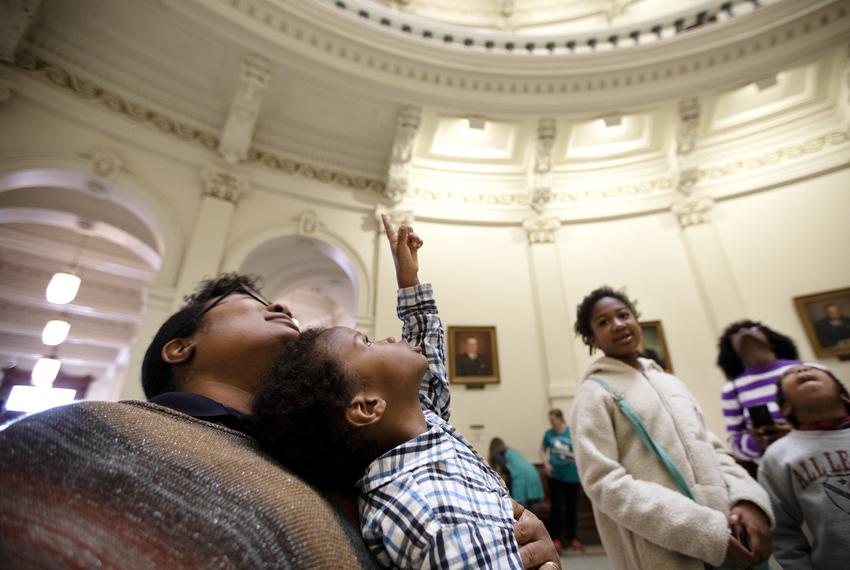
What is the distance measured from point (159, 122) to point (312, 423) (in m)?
5.77

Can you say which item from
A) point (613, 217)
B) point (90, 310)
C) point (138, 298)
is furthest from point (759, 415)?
point (90, 310)

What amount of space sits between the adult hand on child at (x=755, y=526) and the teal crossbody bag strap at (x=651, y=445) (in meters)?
0.09

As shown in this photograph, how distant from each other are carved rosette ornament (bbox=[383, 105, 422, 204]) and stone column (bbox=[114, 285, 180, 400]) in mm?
3494

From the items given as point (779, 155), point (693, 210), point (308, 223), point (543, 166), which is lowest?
point (308, 223)

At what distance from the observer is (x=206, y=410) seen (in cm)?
89

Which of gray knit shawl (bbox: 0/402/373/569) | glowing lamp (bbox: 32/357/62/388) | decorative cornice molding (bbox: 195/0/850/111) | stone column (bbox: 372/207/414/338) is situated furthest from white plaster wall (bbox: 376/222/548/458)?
glowing lamp (bbox: 32/357/62/388)

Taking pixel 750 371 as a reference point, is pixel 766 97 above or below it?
above

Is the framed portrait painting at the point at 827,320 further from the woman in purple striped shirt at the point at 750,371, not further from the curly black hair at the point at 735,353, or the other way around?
the woman in purple striped shirt at the point at 750,371

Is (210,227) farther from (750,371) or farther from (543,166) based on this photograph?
(750,371)

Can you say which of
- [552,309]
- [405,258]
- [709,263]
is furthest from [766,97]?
[405,258]

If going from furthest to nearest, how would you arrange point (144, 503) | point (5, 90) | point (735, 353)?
point (5, 90) → point (735, 353) → point (144, 503)

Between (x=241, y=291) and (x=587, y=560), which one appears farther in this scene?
(x=587, y=560)

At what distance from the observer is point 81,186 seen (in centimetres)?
449

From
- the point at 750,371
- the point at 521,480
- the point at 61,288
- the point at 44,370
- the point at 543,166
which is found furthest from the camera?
the point at 44,370
